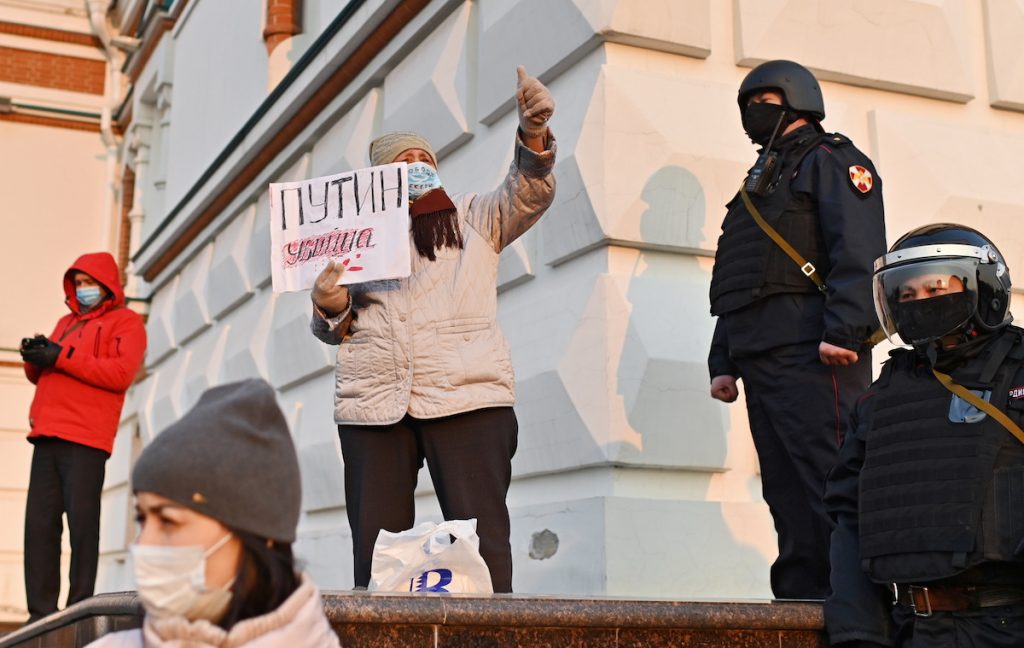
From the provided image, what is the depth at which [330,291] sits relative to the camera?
3742 millimetres

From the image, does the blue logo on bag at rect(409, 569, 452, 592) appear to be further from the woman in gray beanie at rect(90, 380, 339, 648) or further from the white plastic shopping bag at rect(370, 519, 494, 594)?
the woman in gray beanie at rect(90, 380, 339, 648)

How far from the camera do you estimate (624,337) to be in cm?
488

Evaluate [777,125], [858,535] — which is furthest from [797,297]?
[858,535]

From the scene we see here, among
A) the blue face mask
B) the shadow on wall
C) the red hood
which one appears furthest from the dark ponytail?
the blue face mask

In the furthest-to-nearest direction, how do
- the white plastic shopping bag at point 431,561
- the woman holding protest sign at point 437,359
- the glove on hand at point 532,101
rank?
1. the woman holding protest sign at point 437,359
2. the glove on hand at point 532,101
3. the white plastic shopping bag at point 431,561

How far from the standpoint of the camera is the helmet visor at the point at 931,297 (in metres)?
3.11

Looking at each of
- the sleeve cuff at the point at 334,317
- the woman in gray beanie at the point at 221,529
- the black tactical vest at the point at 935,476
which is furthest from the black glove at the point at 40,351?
the woman in gray beanie at the point at 221,529

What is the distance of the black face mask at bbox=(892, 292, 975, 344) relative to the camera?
3.10 metres

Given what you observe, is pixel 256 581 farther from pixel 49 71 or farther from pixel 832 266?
pixel 49 71

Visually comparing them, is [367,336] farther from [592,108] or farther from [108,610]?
[592,108]

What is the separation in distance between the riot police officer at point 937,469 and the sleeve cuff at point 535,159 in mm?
969

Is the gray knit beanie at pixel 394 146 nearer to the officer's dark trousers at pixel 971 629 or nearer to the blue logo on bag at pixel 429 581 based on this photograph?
the blue logo on bag at pixel 429 581

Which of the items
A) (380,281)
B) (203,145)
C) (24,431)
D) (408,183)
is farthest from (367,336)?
(24,431)

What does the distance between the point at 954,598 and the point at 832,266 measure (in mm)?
1134
